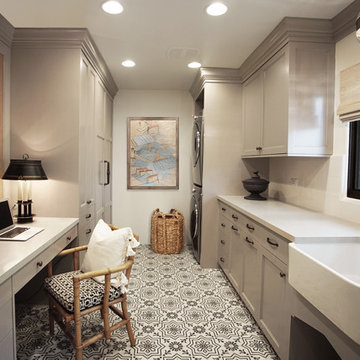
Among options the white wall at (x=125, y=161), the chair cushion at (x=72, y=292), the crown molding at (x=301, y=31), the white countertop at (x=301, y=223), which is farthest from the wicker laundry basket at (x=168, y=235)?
the crown molding at (x=301, y=31)

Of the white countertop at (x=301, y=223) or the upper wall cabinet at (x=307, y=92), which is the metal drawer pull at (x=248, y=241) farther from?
the upper wall cabinet at (x=307, y=92)

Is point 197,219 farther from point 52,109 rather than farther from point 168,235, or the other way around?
point 52,109

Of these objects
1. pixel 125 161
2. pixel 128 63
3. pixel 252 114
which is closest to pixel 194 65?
pixel 128 63

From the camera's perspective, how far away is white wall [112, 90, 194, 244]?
407 cm

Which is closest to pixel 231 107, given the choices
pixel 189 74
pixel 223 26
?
pixel 189 74

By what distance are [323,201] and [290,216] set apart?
0.43 metres

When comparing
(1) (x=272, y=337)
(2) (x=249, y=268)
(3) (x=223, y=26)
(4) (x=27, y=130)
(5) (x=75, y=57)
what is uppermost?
(3) (x=223, y=26)

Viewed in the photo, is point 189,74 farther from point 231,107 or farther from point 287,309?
point 287,309

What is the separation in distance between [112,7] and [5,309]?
2000mm

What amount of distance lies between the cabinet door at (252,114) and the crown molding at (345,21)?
2.42 ft

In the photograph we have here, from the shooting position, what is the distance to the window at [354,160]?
1.97 m

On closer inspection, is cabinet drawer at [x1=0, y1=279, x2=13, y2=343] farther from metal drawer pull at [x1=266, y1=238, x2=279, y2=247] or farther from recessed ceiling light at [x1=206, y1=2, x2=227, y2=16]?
recessed ceiling light at [x1=206, y1=2, x2=227, y2=16]

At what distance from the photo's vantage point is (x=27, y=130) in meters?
2.32

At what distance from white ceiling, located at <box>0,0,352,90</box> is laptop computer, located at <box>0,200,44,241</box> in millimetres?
1478
